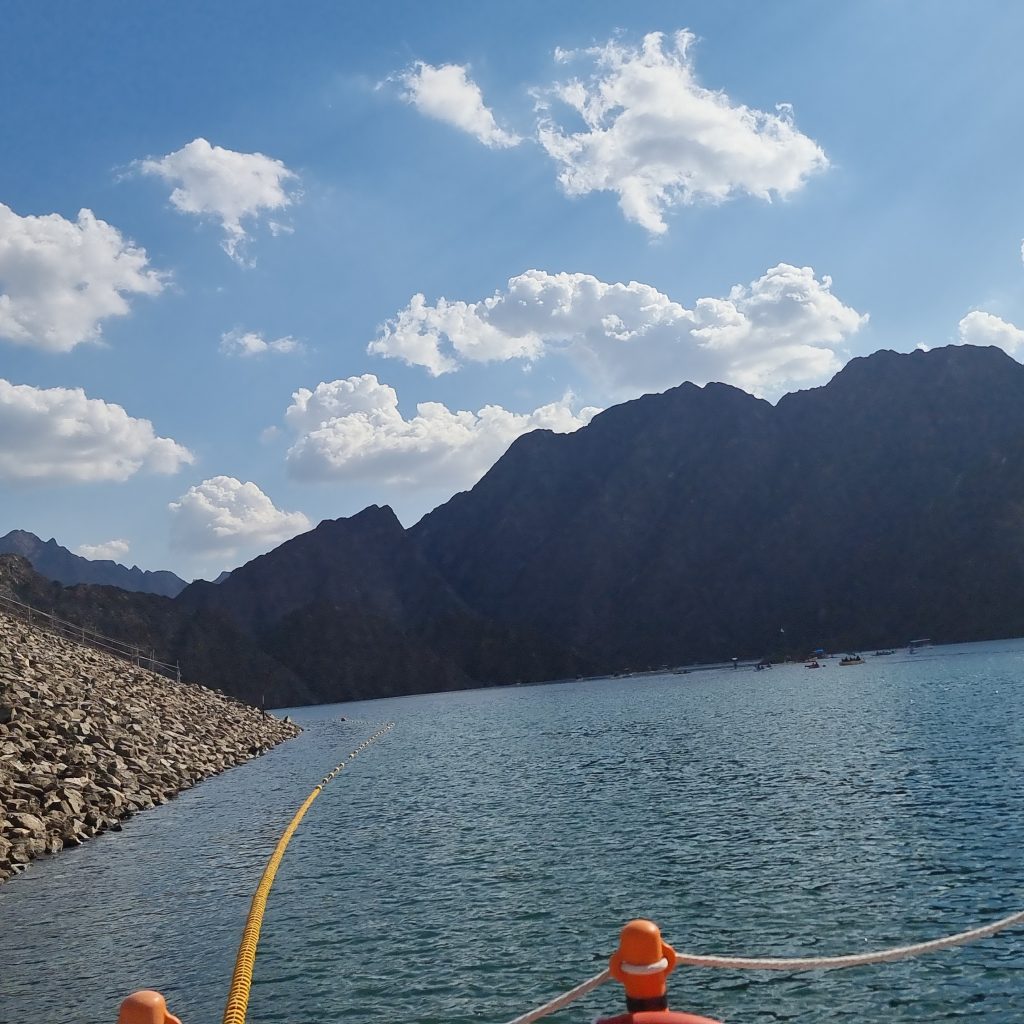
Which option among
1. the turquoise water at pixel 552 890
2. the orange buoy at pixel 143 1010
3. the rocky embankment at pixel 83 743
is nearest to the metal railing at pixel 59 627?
the rocky embankment at pixel 83 743

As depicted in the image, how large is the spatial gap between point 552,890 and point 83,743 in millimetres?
26007

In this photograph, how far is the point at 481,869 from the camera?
23.5 meters

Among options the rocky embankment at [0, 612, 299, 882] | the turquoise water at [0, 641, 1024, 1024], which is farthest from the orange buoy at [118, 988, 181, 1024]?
the rocky embankment at [0, 612, 299, 882]

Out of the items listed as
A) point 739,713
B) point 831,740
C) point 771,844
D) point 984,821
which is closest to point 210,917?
point 771,844

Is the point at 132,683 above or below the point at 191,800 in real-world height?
above

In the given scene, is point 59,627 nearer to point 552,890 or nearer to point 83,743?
point 83,743

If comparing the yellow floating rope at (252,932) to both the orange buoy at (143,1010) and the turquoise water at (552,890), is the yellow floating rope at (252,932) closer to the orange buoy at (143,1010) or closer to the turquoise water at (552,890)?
the turquoise water at (552,890)

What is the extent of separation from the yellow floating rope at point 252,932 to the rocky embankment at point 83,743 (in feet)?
22.4

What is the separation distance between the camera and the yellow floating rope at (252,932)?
38.7 ft

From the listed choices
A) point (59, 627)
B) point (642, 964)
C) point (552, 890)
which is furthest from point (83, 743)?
point (59, 627)

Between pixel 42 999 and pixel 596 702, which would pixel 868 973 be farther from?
pixel 596 702

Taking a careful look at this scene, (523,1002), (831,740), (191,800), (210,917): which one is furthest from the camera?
(831,740)

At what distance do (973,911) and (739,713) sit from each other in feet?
181

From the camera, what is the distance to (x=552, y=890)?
20.7 metres
